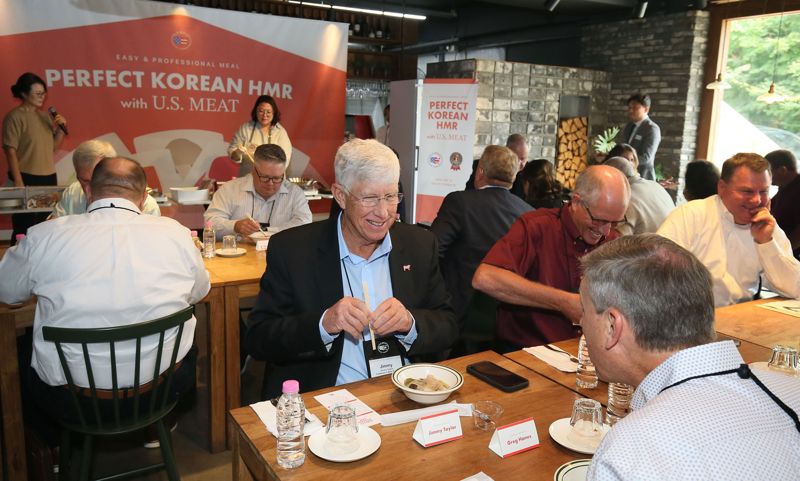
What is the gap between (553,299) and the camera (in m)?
2.41

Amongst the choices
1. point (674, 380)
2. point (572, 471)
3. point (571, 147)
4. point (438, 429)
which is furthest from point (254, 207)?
point (571, 147)

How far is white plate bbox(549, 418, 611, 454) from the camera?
57.0 inches

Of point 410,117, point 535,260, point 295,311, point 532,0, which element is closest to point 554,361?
point 535,260

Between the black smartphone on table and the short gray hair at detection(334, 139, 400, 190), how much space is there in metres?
0.68

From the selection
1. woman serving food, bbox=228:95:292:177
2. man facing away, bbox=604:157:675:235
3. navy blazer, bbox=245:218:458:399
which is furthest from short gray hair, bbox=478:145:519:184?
woman serving food, bbox=228:95:292:177

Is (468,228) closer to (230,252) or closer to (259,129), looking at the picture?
(230,252)

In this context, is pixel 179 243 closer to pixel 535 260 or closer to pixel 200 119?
pixel 535 260

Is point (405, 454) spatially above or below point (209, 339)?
above

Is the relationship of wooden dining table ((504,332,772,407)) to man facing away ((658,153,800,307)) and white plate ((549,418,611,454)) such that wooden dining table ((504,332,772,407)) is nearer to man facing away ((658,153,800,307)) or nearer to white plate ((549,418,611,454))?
white plate ((549,418,611,454))

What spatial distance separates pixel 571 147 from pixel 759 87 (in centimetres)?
231

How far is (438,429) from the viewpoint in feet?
4.82

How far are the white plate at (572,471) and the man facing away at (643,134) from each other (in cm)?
631

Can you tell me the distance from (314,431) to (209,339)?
1.70 m

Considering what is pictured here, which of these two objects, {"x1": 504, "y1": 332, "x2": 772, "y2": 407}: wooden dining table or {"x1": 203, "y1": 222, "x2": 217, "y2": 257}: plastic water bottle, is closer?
{"x1": 504, "y1": 332, "x2": 772, "y2": 407}: wooden dining table
